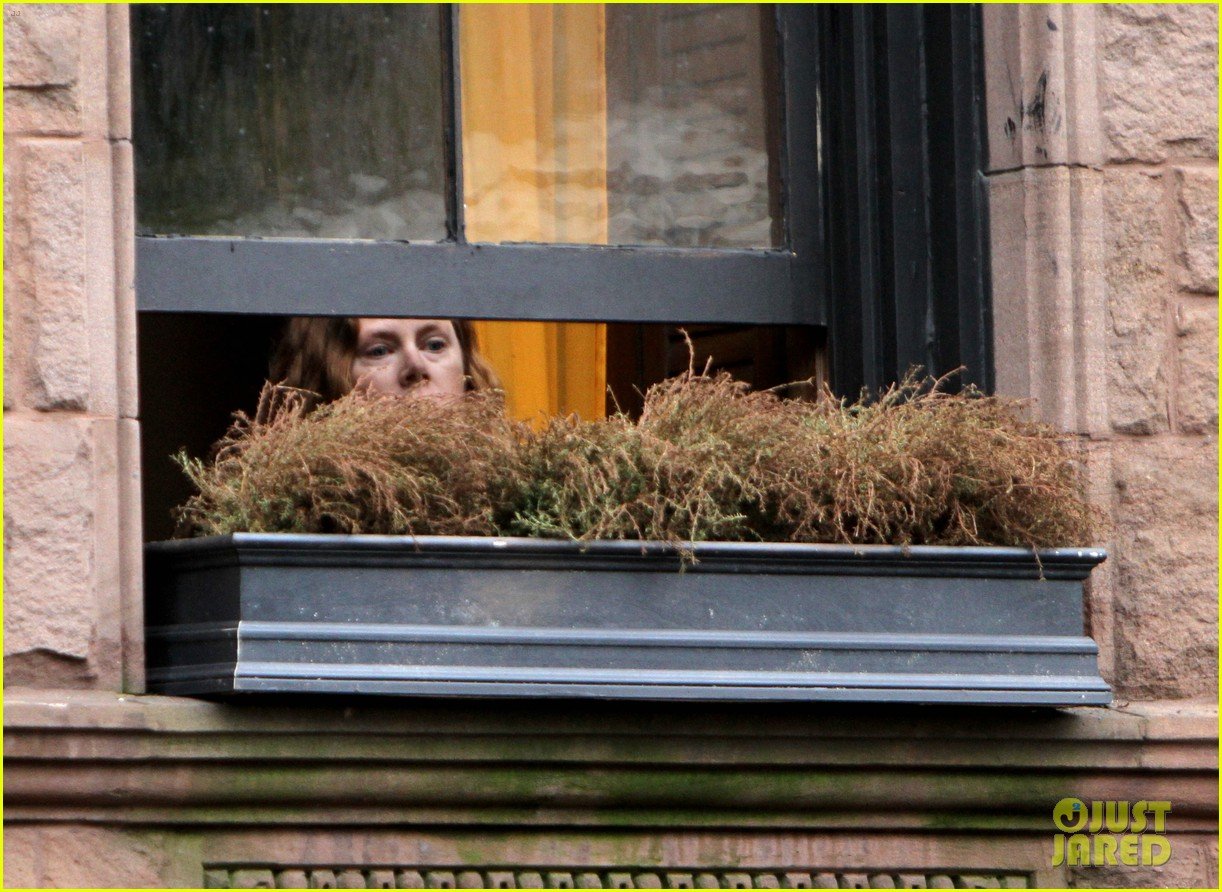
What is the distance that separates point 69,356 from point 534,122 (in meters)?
1.20

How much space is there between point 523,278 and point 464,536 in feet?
2.47

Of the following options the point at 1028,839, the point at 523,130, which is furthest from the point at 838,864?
the point at 523,130

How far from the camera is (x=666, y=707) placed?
3842mm

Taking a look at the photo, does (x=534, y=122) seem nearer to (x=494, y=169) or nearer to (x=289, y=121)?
(x=494, y=169)

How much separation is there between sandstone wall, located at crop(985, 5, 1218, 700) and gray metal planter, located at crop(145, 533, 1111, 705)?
1.02ft

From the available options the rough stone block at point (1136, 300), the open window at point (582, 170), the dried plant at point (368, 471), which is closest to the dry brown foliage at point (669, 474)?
the dried plant at point (368, 471)

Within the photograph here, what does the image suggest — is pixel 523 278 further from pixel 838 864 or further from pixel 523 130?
pixel 838 864

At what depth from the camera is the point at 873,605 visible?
12.7ft

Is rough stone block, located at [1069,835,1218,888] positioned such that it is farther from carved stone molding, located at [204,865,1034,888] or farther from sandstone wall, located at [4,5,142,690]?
sandstone wall, located at [4,5,142,690]

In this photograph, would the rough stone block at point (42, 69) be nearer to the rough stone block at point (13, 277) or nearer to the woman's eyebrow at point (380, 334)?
the rough stone block at point (13, 277)

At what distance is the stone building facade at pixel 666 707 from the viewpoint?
3.68 m

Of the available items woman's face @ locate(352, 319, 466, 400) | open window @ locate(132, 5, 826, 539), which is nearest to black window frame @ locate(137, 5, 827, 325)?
open window @ locate(132, 5, 826, 539)

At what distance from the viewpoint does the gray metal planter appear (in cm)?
365

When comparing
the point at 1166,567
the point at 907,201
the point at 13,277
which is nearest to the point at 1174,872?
the point at 1166,567
